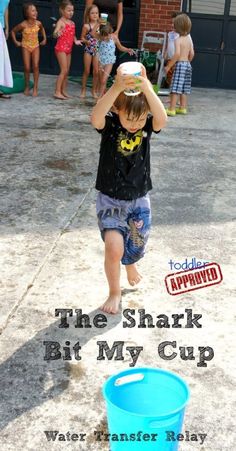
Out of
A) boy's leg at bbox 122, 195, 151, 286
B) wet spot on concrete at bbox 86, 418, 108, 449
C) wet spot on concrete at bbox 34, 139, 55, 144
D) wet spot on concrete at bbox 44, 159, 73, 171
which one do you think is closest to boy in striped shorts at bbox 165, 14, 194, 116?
wet spot on concrete at bbox 34, 139, 55, 144

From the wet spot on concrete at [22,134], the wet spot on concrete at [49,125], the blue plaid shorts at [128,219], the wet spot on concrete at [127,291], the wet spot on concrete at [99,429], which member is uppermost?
the blue plaid shorts at [128,219]

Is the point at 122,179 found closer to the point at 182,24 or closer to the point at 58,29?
the point at 182,24

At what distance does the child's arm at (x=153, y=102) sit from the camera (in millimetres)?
2922

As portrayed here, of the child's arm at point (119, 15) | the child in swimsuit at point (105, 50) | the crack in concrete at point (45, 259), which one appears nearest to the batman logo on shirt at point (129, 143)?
the crack in concrete at point (45, 259)

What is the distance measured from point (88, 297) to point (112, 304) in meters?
0.21

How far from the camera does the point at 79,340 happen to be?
315 cm

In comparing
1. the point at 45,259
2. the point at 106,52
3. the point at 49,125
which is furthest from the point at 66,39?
the point at 45,259

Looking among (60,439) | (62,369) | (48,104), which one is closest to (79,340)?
(62,369)

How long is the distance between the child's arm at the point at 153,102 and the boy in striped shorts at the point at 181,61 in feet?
18.1

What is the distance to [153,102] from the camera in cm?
309

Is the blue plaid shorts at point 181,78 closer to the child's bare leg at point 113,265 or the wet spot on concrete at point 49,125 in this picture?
the wet spot on concrete at point 49,125

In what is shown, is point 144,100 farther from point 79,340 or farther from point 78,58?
point 78,58

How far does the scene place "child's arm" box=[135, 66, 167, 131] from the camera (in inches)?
115

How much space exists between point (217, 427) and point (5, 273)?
69.5 inches
